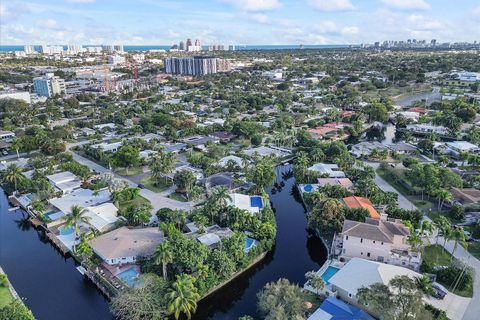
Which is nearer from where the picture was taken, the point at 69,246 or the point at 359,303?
the point at 359,303

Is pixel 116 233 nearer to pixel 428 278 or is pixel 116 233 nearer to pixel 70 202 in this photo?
pixel 70 202

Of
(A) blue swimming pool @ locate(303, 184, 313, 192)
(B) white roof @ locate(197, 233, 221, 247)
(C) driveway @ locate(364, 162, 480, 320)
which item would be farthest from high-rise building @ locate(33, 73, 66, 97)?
(C) driveway @ locate(364, 162, 480, 320)

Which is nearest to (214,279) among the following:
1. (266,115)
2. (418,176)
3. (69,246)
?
(69,246)

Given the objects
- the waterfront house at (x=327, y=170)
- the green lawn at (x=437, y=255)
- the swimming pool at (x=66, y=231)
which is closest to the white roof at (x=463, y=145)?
the waterfront house at (x=327, y=170)

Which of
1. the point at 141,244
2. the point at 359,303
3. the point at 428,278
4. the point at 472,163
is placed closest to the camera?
the point at 359,303

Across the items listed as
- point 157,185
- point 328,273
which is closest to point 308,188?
point 328,273

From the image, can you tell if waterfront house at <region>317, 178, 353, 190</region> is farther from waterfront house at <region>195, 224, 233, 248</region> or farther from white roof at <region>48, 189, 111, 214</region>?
white roof at <region>48, 189, 111, 214</region>

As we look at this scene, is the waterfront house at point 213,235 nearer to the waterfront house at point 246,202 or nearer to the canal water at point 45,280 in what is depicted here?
the waterfront house at point 246,202
